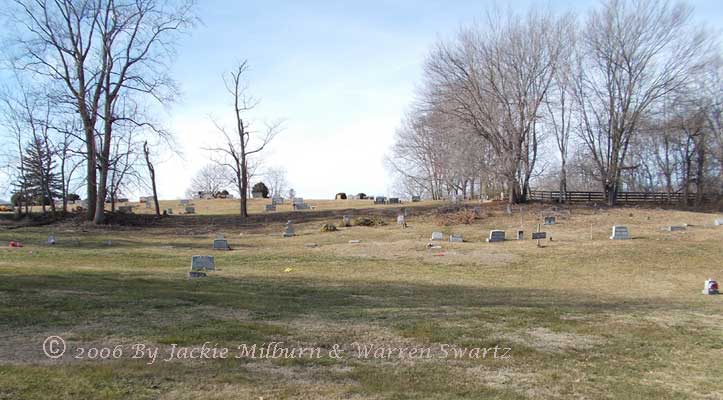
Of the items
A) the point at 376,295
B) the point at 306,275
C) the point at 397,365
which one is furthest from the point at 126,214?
the point at 397,365

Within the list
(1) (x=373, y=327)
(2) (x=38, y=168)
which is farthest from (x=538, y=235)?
(2) (x=38, y=168)

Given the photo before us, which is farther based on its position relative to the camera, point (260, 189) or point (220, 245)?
point (260, 189)

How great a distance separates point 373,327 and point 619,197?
38.5 meters

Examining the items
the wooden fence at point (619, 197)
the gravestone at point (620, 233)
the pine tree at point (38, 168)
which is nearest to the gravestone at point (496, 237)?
the gravestone at point (620, 233)

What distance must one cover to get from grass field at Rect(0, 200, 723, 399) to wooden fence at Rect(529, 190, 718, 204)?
22207 millimetres

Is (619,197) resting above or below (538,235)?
above

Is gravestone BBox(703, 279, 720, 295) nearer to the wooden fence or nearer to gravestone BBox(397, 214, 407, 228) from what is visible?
gravestone BBox(397, 214, 407, 228)

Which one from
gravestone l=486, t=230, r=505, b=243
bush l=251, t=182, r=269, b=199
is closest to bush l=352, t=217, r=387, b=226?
gravestone l=486, t=230, r=505, b=243

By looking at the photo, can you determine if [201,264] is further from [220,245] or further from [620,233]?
[620,233]

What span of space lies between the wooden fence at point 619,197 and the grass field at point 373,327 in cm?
2221

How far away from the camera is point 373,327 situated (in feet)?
23.7

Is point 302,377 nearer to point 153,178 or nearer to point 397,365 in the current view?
point 397,365

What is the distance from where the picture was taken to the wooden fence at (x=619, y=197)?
39.4 metres

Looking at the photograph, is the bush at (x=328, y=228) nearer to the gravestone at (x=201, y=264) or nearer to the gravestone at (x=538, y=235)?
the gravestone at (x=538, y=235)
